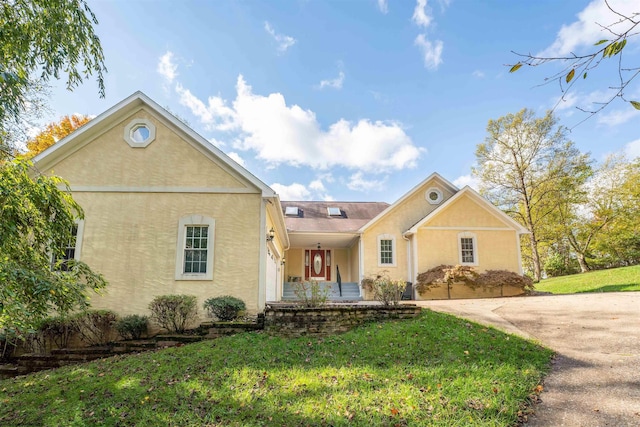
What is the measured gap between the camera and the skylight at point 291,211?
19.9m

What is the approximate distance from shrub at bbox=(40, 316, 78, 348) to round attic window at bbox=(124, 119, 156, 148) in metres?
4.91

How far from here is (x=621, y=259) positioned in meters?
24.2

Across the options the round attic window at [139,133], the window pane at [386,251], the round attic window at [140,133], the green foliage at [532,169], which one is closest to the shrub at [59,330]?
the round attic window at [139,133]

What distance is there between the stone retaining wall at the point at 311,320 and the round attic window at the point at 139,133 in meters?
6.18

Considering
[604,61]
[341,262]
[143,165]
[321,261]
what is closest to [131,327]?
[143,165]

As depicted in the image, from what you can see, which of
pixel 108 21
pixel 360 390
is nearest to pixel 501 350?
pixel 360 390

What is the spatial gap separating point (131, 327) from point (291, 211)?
40.0 feet

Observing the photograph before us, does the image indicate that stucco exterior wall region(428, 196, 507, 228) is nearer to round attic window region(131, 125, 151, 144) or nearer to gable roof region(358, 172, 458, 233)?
gable roof region(358, 172, 458, 233)

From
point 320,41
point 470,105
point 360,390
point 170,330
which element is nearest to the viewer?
point 360,390

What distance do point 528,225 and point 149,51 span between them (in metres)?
22.9

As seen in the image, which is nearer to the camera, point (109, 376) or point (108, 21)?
point (109, 376)

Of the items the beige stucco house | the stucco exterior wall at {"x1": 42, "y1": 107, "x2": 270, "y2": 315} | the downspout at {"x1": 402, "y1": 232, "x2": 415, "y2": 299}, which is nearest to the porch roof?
the downspout at {"x1": 402, "y1": 232, "x2": 415, "y2": 299}

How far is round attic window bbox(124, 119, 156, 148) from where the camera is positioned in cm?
1010

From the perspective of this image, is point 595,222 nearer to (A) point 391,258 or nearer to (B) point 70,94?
(A) point 391,258
